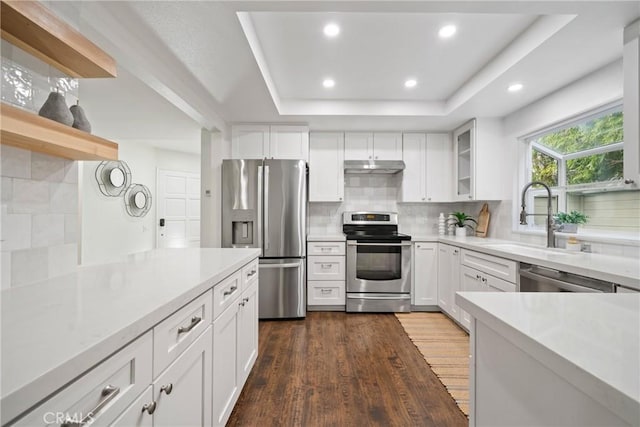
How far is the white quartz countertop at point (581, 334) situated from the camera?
17.7 inches

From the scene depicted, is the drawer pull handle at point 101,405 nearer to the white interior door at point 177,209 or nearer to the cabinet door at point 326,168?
the cabinet door at point 326,168

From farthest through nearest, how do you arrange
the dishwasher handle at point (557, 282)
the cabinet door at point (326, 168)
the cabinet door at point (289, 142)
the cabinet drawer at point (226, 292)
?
the cabinet door at point (326, 168), the cabinet door at point (289, 142), the dishwasher handle at point (557, 282), the cabinet drawer at point (226, 292)

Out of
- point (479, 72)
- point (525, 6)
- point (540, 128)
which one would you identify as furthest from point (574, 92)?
point (525, 6)

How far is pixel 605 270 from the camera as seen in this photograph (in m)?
1.44

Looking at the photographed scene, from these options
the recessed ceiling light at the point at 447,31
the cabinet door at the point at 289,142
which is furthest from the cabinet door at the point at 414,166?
the recessed ceiling light at the point at 447,31

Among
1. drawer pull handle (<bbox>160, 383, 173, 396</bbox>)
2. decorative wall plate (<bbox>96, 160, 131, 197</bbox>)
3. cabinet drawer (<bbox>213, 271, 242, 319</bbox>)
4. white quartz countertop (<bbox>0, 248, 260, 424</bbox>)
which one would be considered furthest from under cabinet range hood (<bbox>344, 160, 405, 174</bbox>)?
decorative wall plate (<bbox>96, 160, 131, 197</bbox>)

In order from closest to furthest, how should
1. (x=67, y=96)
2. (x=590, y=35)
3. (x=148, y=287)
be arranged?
1. (x=148, y=287)
2. (x=67, y=96)
3. (x=590, y=35)

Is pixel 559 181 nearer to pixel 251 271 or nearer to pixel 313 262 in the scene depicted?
pixel 313 262

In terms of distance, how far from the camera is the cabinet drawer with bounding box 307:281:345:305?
3.42 meters

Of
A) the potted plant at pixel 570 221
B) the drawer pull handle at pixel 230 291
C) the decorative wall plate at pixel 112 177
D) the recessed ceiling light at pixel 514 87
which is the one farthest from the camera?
the decorative wall plate at pixel 112 177

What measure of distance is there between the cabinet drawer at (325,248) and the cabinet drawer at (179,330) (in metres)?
2.21

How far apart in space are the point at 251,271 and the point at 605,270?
2039 millimetres

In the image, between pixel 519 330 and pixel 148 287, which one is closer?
pixel 519 330

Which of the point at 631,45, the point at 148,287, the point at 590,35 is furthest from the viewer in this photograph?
the point at 590,35
